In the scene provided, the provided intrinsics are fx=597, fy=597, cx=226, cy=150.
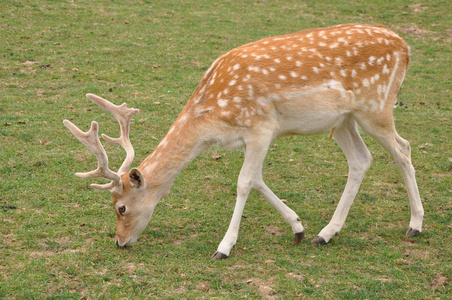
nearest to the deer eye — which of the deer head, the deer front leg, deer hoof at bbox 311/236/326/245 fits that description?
the deer head

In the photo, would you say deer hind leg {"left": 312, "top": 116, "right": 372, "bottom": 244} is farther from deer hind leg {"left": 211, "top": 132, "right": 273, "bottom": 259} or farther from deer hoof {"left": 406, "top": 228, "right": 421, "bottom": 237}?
deer hind leg {"left": 211, "top": 132, "right": 273, "bottom": 259}

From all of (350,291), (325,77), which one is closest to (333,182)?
(325,77)

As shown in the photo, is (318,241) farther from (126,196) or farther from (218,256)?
(126,196)

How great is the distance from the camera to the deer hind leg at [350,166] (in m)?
5.97

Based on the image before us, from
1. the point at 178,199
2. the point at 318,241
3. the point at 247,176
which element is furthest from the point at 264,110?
the point at 178,199

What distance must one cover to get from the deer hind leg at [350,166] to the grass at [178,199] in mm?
222

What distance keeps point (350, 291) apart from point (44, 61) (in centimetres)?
883

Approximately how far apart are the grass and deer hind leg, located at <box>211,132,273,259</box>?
0.14 metres

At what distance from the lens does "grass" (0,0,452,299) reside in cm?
491

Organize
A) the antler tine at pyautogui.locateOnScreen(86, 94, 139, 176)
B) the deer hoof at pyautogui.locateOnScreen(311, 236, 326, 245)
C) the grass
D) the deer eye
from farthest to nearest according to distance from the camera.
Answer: the antler tine at pyautogui.locateOnScreen(86, 94, 139, 176)
the deer hoof at pyautogui.locateOnScreen(311, 236, 326, 245)
the deer eye
the grass

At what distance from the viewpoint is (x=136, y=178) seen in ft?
17.6

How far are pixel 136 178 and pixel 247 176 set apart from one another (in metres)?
1.02

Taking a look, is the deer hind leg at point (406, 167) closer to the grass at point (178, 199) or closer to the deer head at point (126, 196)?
the grass at point (178, 199)

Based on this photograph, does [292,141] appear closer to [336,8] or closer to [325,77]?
[325,77]
